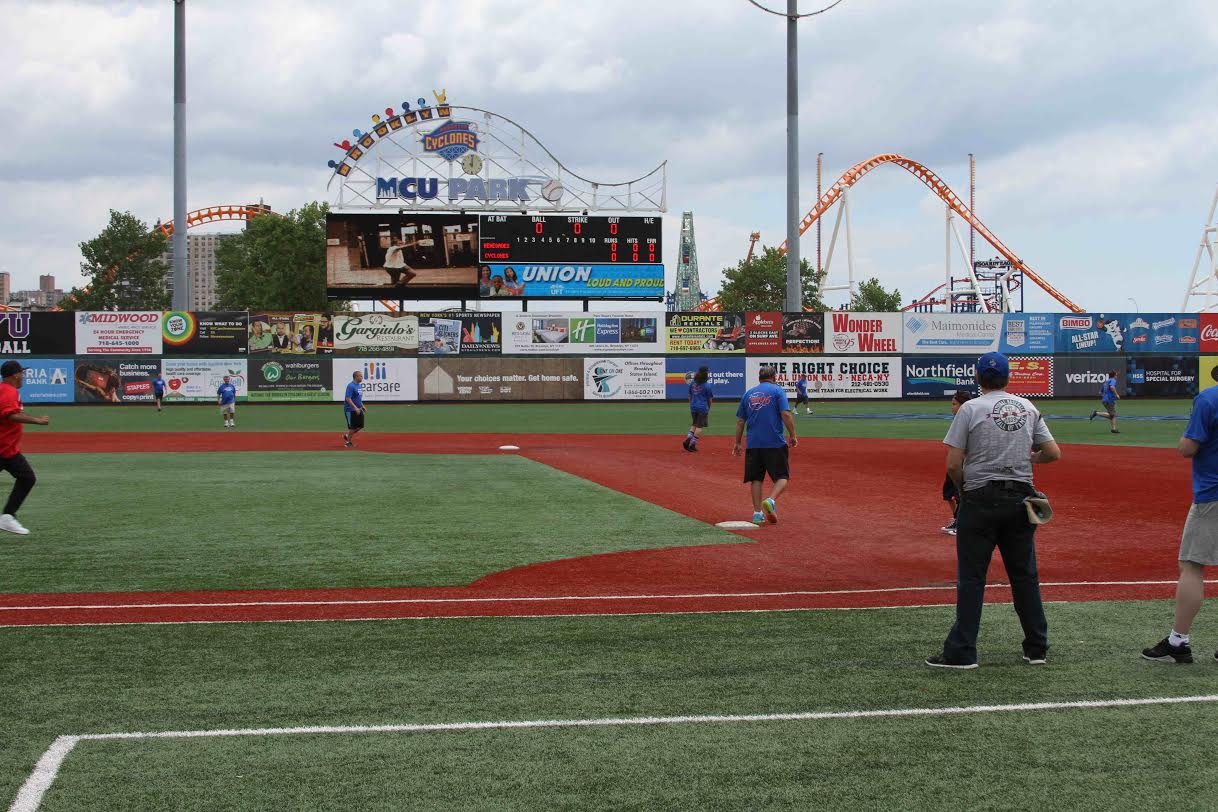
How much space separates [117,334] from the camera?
55.0 metres

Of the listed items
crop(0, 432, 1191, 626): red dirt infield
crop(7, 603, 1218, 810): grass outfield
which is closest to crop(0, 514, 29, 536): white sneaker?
crop(0, 432, 1191, 626): red dirt infield

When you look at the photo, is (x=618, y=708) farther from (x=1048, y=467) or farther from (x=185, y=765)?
(x=1048, y=467)

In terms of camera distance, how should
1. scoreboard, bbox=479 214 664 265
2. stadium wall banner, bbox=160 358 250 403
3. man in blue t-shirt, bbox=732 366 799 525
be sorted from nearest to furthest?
1. man in blue t-shirt, bbox=732 366 799 525
2. stadium wall banner, bbox=160 358 250 403
3. scoreboard, bbox=479 214 664 265

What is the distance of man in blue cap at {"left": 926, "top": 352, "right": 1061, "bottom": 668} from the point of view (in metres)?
6.59

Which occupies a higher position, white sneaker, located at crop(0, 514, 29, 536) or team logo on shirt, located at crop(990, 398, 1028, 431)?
team logo on shirt, located at crop(990, 398, 1028, 431)

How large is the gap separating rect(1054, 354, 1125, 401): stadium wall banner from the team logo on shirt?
192 feet

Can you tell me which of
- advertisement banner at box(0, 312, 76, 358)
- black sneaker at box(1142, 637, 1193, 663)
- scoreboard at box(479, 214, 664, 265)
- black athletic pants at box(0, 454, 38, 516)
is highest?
scoreboard at box(479, 214, 664, 265)

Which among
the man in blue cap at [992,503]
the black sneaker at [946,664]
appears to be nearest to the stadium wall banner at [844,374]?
the man in blue cap at [992,503]

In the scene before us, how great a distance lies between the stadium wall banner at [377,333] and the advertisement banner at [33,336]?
13059 millimetres

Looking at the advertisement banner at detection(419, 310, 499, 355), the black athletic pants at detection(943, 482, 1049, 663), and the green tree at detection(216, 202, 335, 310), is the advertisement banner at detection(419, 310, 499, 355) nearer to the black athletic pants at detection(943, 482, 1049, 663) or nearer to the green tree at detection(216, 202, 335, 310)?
the green tree at detection(216, 202, 335, 310)

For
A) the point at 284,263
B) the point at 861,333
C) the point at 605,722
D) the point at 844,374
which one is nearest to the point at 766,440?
the point at 605,722

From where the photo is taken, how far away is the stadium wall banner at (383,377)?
5606 centimetres

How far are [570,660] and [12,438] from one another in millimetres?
8243

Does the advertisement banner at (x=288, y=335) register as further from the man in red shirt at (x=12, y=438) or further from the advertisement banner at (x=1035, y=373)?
the man in red shirt at (x=12, y=438)
